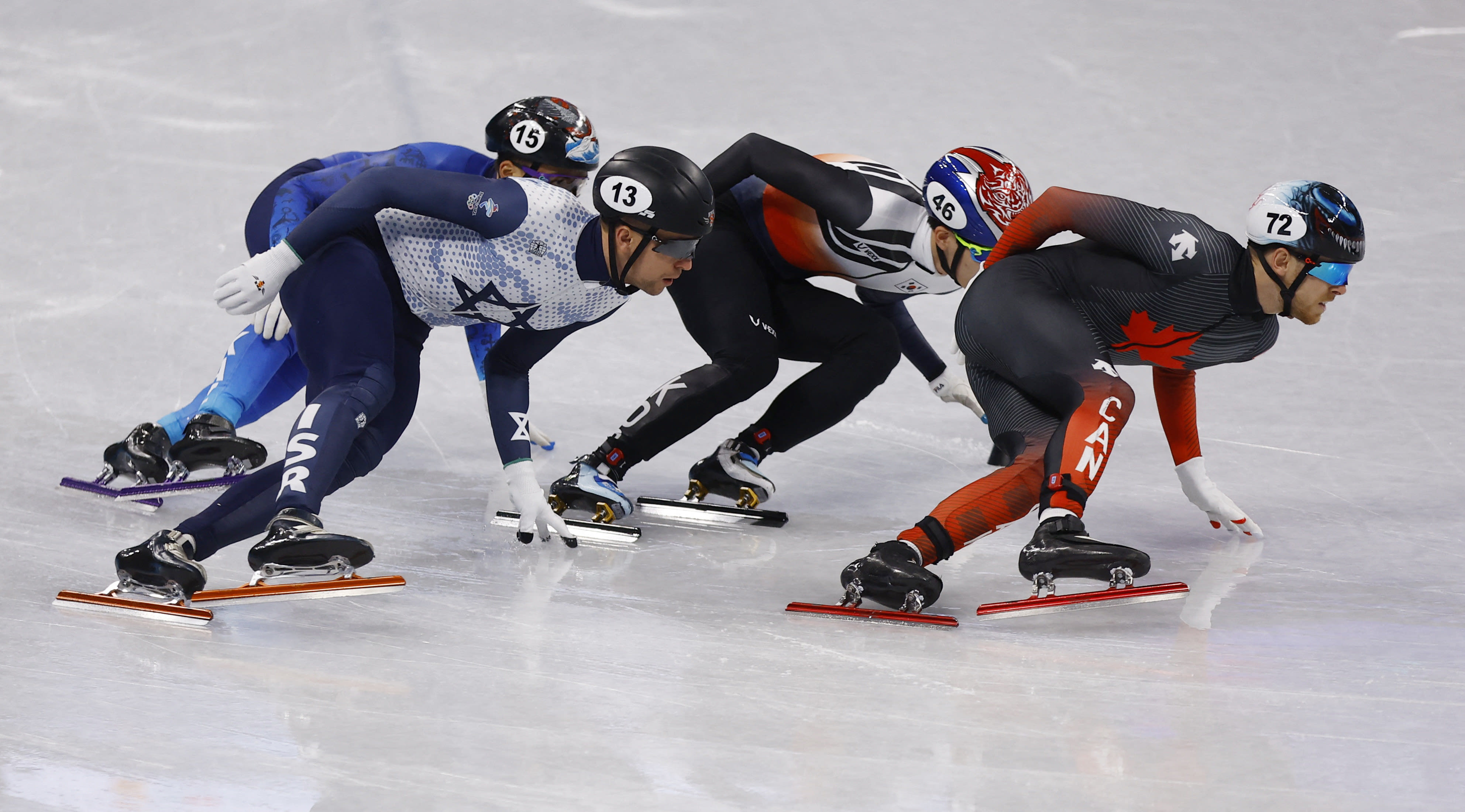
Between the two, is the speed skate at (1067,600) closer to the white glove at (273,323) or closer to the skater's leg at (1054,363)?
the skater's leg at (1054,363)

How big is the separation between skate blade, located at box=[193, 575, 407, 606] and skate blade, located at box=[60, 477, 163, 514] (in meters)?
1.18

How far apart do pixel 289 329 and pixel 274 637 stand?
178cm

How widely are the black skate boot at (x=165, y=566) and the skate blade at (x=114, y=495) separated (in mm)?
1249

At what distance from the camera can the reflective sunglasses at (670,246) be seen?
146 inches

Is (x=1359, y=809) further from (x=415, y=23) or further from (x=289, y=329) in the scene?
(x=415, y=23)

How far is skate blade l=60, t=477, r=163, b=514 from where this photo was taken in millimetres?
4715

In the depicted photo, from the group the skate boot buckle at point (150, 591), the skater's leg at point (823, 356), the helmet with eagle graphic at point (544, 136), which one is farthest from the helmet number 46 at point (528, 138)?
the skate boot buckle at point (150, 591)

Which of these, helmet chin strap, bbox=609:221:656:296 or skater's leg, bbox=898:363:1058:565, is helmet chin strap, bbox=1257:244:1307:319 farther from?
helmet chin strap, bbox=609:221:656:296

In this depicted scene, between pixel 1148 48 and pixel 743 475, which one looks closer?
pixel 743 475

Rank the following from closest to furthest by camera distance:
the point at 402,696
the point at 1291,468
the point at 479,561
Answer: the point at 402,696 → the point at 479,561 → the point at 1291,468

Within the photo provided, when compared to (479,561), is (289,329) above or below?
above

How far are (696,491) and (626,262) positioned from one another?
4.51 ft

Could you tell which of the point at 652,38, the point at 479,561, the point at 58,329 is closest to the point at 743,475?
the point at 479,561

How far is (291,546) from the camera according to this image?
129 inches
